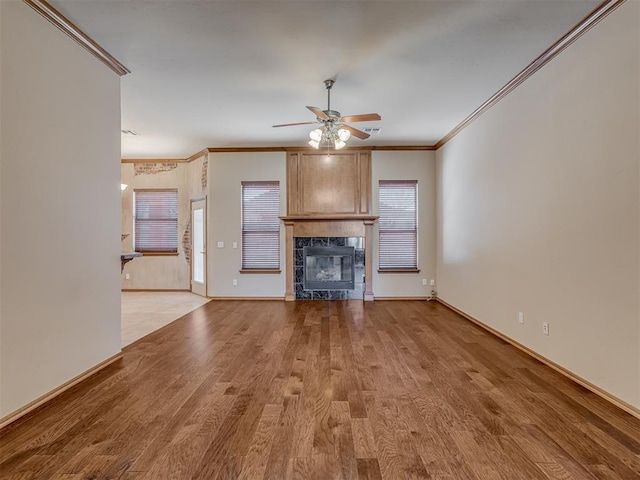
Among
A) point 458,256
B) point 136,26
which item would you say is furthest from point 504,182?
point 136,26

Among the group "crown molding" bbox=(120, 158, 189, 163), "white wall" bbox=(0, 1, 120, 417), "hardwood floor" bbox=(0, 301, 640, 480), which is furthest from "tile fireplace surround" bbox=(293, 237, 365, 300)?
"white wall" bbox=(0, 1, 120, 417)

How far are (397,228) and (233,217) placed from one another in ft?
10.2

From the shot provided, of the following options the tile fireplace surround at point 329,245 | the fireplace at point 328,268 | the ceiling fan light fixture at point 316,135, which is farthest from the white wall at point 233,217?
the ceiling fan light fixture at point 316,135

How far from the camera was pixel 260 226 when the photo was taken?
21.0 feet

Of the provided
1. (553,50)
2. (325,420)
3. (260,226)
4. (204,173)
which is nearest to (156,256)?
(204,173)

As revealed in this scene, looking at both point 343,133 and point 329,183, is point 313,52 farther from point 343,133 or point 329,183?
point 329,183

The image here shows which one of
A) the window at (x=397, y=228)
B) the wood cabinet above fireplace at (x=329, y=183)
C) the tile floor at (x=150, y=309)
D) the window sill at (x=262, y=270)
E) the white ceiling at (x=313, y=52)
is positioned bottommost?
the tile floor at (x=150, y=309)

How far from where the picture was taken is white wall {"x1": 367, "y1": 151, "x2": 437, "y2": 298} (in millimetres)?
6324

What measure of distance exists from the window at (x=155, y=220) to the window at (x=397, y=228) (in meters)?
4.42

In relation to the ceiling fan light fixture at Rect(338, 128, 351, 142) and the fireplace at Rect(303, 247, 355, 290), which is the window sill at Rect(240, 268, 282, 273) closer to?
the fireplace at Rect(303, 247, 355, 290)

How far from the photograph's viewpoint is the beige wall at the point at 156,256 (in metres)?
7.30

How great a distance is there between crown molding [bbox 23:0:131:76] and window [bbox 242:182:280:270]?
319 cm

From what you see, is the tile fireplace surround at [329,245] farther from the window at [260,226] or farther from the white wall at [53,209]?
the white wall at [53,209]

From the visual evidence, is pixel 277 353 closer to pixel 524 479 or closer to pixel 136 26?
pixel 524 479
